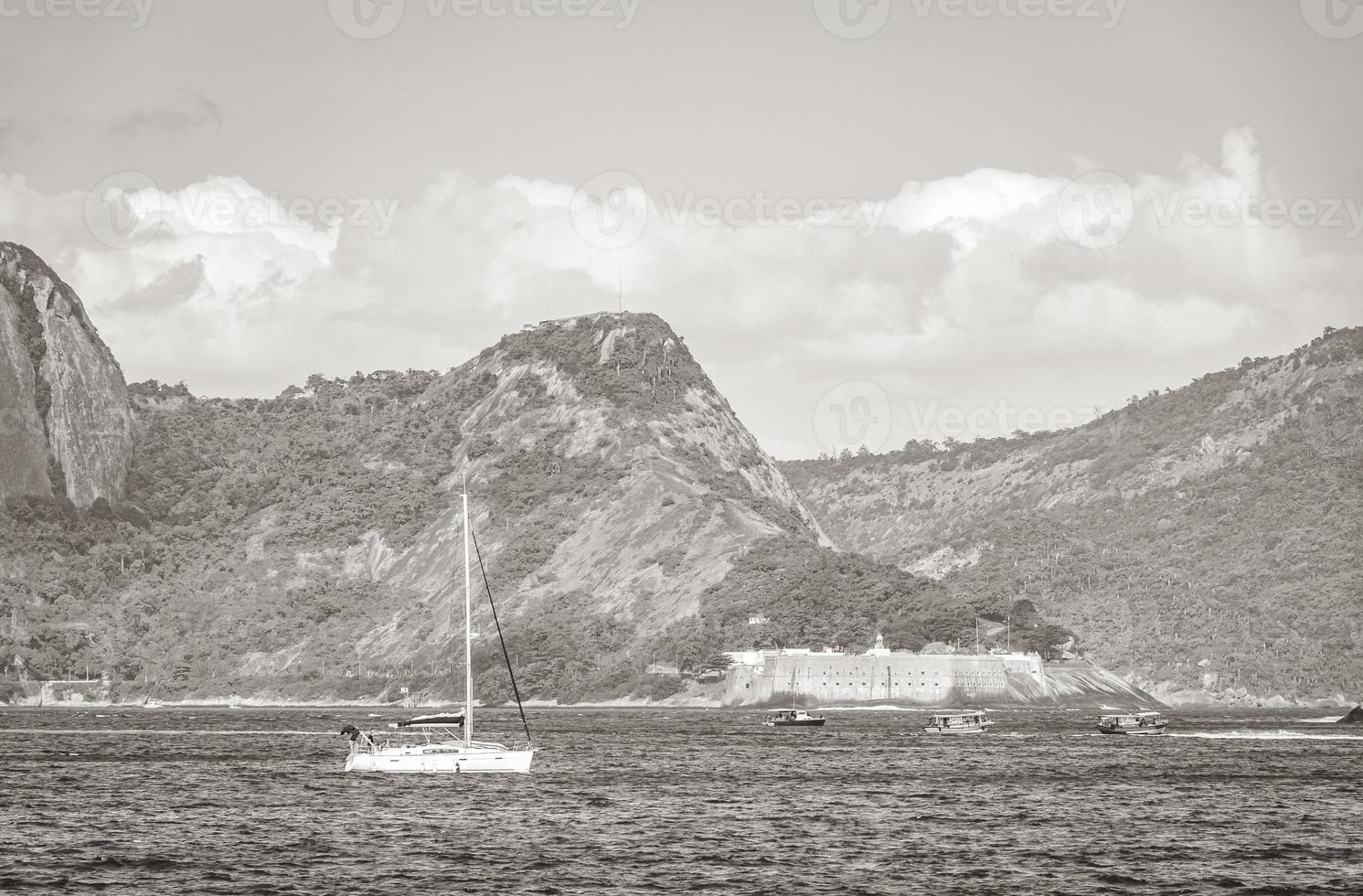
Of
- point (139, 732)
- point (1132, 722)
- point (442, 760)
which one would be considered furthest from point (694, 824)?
point (139, 732)

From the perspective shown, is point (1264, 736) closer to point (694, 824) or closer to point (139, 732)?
point (694, 824)

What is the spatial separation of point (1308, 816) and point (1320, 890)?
26575 mm

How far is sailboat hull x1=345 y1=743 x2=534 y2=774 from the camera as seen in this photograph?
11344 cm

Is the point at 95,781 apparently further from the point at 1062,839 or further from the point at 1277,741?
the point at 1277,741

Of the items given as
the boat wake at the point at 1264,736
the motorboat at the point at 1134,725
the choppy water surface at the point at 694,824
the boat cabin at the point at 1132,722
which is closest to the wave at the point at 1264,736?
the boat wake at the point at 1264,736

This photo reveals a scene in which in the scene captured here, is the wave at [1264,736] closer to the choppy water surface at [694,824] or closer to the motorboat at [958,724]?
the motorboat at [958,724]

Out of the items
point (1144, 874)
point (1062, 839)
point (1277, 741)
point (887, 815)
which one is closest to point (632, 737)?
point (1277, 741)

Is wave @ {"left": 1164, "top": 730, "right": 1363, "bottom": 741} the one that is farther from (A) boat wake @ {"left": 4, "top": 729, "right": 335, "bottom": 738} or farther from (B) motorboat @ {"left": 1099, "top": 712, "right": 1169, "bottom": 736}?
(A) boat wake @ {"left": 4, "top": 729, "right": 335, "bottom": 738}

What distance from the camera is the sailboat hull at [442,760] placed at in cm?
11344

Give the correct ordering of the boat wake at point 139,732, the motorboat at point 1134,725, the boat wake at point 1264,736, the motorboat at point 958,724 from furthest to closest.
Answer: the motorboat at point 1134,725 → the boat wake at point 139,732 → the motorboat at point 958,724 → the boat wake at point 1264,736

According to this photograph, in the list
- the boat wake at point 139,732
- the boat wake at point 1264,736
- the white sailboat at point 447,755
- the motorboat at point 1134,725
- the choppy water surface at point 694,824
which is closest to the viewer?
the choppy water surface at point 694,824

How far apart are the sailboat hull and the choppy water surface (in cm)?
137

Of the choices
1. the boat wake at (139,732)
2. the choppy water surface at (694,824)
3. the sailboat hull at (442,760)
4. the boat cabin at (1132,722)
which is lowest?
the choppy water surface at (694,824)

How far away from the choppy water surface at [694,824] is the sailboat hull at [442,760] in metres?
1.37
